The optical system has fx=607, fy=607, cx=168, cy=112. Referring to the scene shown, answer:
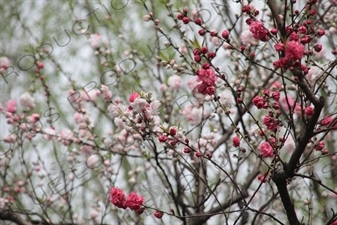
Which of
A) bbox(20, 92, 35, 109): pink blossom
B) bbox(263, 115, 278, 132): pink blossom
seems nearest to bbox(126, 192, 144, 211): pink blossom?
bbox(263, 115, 278, 132): pink blossom

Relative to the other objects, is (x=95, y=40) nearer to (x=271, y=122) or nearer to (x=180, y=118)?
(x=180, y=118)

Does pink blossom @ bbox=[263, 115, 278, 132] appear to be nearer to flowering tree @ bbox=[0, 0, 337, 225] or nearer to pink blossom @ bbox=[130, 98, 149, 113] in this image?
flowering tree @ bbox=[0, 0, 337, 225]

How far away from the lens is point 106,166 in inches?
134

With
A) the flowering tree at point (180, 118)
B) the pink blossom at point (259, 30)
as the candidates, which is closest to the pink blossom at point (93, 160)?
the flowering tree at point (180, 118)

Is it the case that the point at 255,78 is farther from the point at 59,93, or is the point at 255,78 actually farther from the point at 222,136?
the point at 59,93

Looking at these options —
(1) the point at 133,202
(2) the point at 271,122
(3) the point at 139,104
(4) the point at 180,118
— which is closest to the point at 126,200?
(1) the point at 133,202

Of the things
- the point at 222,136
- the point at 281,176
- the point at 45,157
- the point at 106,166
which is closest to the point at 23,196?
the point at 45,157

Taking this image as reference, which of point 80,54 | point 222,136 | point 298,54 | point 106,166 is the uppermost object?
point 80,54

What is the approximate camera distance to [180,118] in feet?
12.2

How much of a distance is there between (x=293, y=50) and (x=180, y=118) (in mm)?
2010

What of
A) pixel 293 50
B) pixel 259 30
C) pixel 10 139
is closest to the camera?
pixel 293 50

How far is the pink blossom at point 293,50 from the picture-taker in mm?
1742

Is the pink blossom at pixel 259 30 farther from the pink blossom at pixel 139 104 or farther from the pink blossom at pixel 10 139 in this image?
the pink blossom at pixel 10 139

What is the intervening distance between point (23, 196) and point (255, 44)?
7.07 ft
